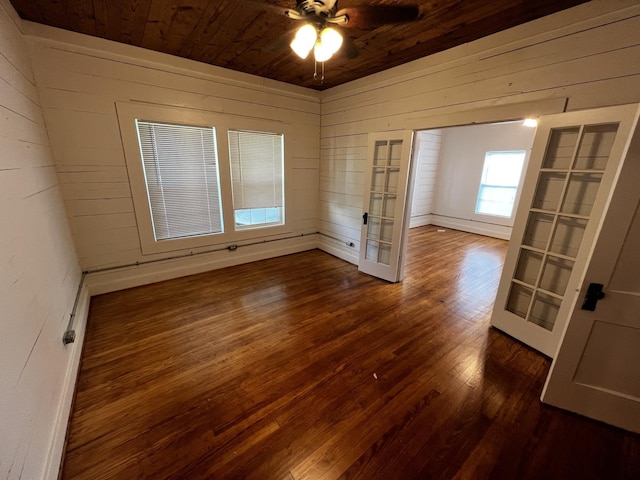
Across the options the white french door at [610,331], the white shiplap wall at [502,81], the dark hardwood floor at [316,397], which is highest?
the white shiplap wall at [502,81]

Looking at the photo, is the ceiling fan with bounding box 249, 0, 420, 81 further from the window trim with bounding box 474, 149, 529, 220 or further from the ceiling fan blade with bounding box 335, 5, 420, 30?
the window trim with bounding box 474, 149, 529, 220

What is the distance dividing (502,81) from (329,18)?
5.73 ft

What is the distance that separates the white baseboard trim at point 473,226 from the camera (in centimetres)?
607

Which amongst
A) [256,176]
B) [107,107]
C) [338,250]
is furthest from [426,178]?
[107,107]

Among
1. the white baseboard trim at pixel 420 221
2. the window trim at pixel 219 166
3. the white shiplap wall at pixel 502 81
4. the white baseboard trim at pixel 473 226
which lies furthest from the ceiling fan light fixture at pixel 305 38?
the white baseboard trim at pixel 473 226

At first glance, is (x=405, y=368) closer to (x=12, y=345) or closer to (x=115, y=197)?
(x=12, y=345)

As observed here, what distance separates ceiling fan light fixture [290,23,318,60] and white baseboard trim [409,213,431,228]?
5.87 metres

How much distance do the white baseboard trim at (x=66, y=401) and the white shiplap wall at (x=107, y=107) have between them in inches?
32.7

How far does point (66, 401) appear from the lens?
1623 mm

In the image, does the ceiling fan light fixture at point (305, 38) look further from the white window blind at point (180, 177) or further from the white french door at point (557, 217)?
the white window blind at point (180, 177)

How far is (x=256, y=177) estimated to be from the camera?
402cm

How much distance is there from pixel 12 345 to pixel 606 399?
3.33 m

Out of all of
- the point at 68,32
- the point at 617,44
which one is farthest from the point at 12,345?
the point at 617,44

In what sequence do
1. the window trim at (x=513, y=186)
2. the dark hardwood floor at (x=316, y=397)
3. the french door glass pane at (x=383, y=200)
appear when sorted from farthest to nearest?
the window trim at (x=513, y=186) → the french door glass pane at (x=383, y=200) → the dark hardwood floor at (x=316, y=397)
